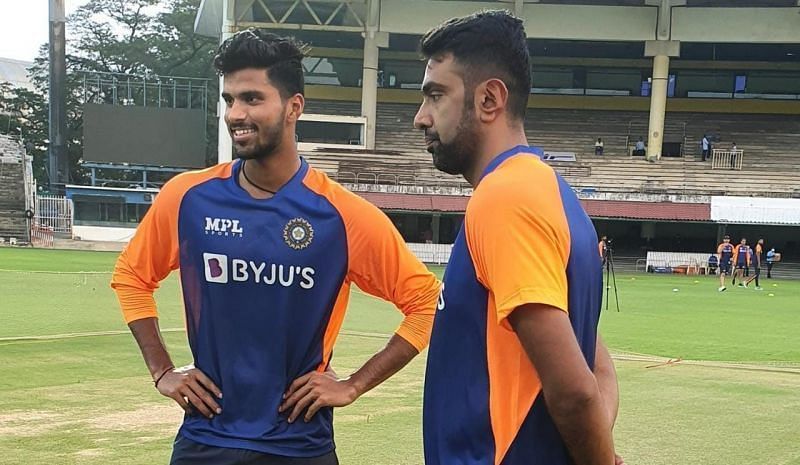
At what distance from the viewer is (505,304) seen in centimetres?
178

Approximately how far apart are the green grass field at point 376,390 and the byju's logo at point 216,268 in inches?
110

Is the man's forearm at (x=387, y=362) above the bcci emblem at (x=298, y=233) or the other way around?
the other way around

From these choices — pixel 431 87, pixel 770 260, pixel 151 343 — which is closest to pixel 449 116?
pixel 431 87

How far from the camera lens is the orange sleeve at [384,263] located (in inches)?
116

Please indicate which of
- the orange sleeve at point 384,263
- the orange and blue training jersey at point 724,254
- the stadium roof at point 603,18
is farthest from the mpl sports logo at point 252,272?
Answer: the stadium roof at point 603,18

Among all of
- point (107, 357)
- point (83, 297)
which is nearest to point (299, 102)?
point (107, 357)

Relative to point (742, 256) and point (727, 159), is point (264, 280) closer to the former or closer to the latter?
point (742, 256)

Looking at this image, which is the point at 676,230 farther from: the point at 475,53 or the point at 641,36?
the point at 475,53

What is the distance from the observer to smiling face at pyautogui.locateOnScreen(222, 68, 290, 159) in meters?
2.84

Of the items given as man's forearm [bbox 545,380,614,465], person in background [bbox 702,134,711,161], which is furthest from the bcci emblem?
person in background [bbox 702,134,711,161]

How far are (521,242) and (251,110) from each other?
56.8 inches

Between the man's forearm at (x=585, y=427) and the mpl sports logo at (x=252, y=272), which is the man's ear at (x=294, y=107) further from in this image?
the man's forearm at (x=585, y=427)

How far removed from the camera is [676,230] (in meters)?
36.8

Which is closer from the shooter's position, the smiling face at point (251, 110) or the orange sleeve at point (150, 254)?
the smiling face at point (251, 110)
